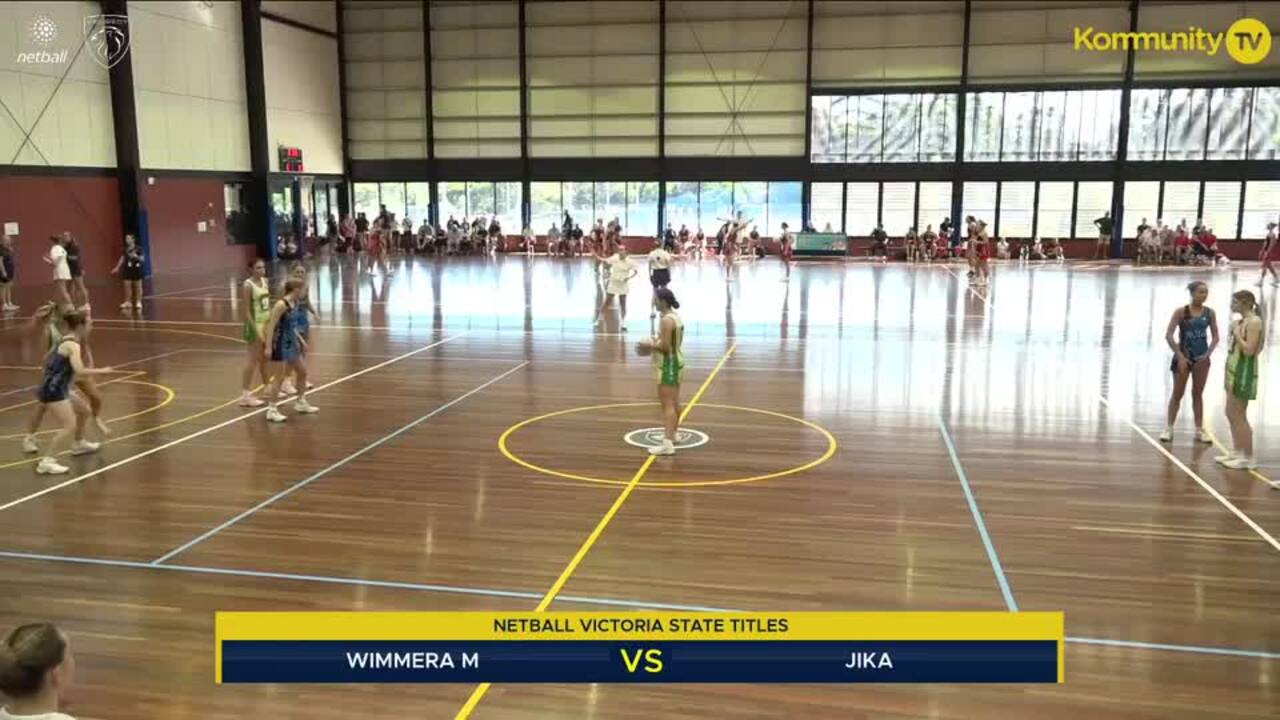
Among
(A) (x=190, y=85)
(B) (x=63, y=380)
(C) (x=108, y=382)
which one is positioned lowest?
(C) (x=108, y=382)

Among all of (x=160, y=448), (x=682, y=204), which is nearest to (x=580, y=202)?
(x=682, y=204)

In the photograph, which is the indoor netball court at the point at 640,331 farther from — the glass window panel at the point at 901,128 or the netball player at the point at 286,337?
the netball player at the point at 286,337

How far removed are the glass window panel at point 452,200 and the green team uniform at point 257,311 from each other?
33.2 m

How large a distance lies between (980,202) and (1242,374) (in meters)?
32.8

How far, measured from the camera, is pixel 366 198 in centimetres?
4666

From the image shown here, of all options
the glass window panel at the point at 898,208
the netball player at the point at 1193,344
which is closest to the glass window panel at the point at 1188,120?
the glass window panel at the point at 898,208

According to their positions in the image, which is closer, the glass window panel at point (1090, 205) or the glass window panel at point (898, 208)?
the glass window panel at point (1090, 205)

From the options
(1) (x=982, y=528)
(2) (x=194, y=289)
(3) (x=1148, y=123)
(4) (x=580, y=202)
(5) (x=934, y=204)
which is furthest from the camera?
(4) (x=580, y=202)

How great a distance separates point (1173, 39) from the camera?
3778 centimetres

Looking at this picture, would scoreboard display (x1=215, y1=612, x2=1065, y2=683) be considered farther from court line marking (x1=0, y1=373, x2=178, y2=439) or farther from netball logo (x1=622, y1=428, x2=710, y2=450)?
court line marking (x1=0, y1=373, x2=178, y2=439)

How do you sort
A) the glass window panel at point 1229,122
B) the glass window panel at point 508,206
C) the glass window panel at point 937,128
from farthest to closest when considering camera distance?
the glass window panel at point 508,206, the glass window panel at point 937,128, the glass window panel at point 1229,122

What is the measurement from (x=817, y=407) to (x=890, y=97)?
30.8 m

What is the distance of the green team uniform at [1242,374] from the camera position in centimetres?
979

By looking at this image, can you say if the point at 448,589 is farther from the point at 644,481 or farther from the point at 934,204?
the point at 934,204
